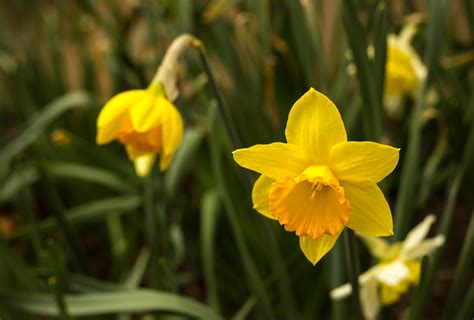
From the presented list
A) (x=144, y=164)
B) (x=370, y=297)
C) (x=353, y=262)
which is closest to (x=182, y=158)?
(x=144, y=164)

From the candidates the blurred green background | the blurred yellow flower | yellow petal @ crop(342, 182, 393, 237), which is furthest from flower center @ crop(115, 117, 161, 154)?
yellow petal @ crop(342, 182, 393, 237)

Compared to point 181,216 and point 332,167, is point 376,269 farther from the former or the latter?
point 181,216

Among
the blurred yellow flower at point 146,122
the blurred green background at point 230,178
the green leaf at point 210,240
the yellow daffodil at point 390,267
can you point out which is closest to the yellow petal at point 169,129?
the blurred yellow flower at point 146,122

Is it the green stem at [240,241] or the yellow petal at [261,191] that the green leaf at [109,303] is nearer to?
the green stem at [240,241]

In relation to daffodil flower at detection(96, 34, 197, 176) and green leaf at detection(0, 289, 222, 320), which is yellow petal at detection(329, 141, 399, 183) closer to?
daffodil flower at detection(96, 34, 197, 176)

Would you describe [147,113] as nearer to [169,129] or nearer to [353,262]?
[169,129]
